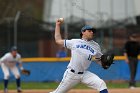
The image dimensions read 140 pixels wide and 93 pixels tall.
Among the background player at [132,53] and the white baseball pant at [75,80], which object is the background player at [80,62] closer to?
the white baseball pant at [75,80]

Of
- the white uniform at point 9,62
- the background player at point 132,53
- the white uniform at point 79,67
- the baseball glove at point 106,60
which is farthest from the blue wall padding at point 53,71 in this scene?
the white uniform at point 79,67

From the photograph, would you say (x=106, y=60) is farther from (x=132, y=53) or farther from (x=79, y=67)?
(x=132, y=53)

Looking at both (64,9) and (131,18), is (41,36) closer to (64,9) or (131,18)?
(64,9)

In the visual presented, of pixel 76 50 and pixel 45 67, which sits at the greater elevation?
pixel 76 50

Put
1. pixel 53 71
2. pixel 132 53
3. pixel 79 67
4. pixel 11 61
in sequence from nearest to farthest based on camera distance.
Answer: pixel 79 67 < pixel 132 53 < pixel 11 61 < pixel 53 71

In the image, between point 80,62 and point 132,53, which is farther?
point 132,53

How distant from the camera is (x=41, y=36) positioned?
25.7m

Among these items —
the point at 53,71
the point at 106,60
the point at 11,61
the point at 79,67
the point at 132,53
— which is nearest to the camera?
the point at 79,67

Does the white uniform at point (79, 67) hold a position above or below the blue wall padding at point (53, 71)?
above

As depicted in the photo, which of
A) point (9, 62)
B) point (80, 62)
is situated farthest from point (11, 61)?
point (80, 62)

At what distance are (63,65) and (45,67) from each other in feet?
2.68

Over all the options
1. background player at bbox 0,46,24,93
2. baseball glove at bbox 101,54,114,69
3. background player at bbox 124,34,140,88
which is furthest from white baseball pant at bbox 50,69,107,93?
background player at bbox 124,34,140,88

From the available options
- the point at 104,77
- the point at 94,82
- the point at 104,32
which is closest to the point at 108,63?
the point at 94,82

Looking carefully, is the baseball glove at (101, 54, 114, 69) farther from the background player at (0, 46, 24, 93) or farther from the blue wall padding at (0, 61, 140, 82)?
the blue wall padding at (0, 61, 140, 82)
